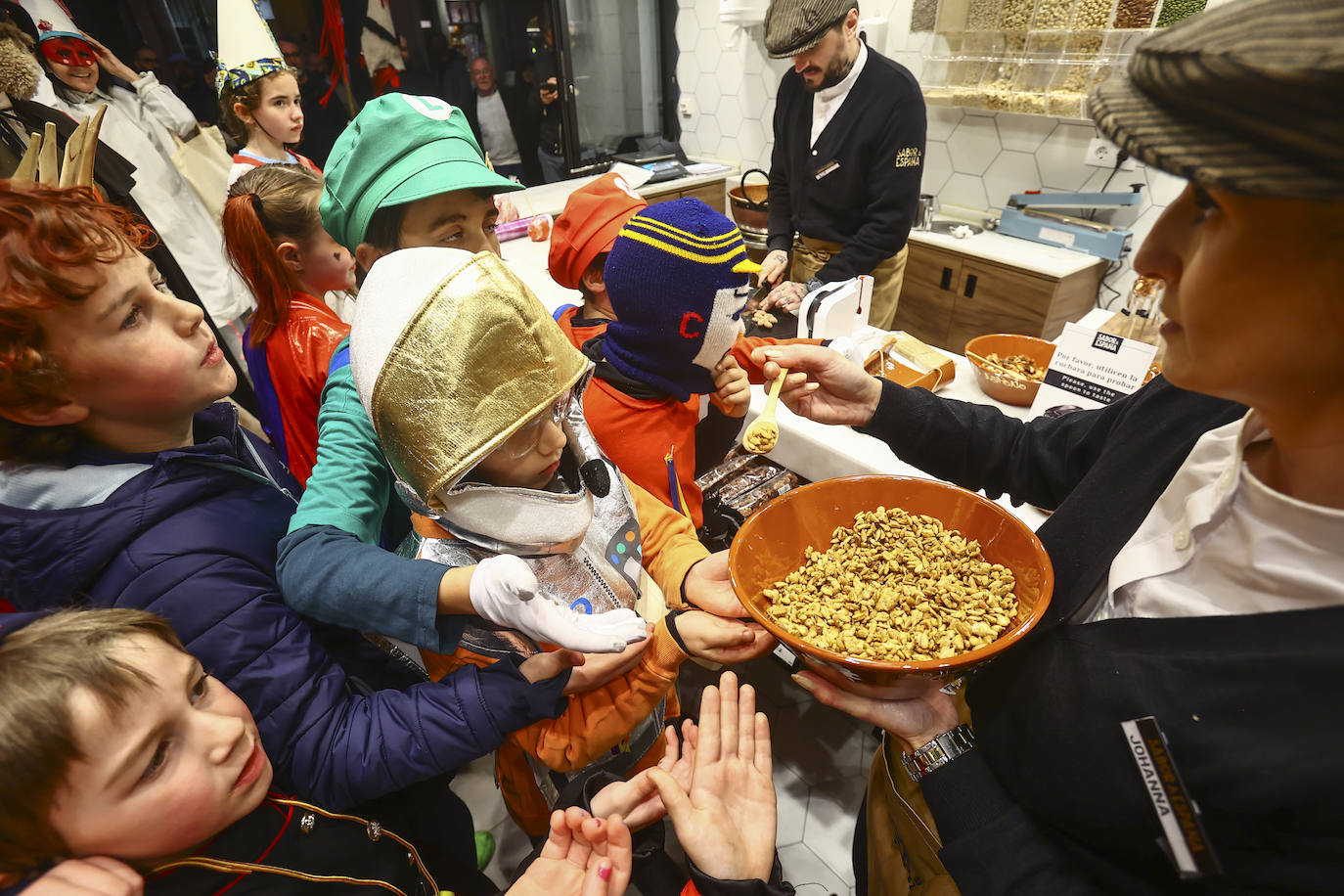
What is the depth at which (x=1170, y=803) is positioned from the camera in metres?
0.53

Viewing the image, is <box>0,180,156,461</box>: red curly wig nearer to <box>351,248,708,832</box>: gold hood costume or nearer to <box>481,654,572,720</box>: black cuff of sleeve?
<box>351,248,708,832</box>: gold hood costume

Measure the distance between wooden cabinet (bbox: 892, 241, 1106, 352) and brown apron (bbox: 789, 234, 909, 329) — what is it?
1.51 feet

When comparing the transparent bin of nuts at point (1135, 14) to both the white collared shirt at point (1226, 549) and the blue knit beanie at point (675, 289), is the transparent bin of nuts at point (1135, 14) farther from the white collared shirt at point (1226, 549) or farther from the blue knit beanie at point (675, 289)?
the white collared shirt at point (1226, 549)

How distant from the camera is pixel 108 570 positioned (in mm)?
704

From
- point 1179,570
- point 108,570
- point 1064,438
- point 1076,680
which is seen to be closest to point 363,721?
point 108,570

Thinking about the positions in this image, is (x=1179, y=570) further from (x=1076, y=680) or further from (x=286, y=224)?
(x=286, y=224)

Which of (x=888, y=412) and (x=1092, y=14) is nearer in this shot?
(x=888, y=412)

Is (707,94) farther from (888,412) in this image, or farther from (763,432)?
(888,412)

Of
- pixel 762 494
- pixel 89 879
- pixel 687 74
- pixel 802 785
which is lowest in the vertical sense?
pixel 802 785

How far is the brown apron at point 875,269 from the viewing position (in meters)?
2.61

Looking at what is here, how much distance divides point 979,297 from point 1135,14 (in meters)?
1.12

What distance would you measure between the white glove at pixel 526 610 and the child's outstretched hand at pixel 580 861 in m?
0.22

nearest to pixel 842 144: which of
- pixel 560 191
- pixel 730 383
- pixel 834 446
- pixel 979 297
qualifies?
pixel 979 297

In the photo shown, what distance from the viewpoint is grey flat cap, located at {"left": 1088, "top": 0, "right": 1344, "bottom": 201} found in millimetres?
342
